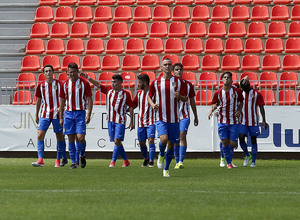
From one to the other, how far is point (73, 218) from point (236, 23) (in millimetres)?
17318

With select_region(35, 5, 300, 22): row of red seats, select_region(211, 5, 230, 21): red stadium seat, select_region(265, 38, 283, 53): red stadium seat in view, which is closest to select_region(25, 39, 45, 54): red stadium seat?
select_region(35, 5, 300, 22): row of red seats

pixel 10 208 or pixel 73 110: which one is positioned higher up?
pixel 73 110

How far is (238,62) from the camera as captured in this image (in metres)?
21.3

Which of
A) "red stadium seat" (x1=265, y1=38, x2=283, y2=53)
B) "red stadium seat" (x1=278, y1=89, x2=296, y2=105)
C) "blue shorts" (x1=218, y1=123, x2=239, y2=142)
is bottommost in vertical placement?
"blue shorts" (x1=218, y1=123, x2=239, y2=142)

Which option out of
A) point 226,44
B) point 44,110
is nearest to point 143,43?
point 226,44

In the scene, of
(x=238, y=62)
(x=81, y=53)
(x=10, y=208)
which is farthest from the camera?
(x=81, y=53)

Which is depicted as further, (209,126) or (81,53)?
(81,53)

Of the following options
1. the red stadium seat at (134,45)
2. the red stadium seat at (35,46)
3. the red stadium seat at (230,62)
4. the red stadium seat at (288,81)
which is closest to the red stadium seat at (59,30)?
the red stadium seat at (35,46)

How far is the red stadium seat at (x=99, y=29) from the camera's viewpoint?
2322cm

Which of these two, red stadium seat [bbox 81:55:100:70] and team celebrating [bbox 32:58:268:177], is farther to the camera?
red stadium seat [bbox 81:55:100:70]

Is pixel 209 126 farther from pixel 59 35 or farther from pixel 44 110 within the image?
pixel 59 35

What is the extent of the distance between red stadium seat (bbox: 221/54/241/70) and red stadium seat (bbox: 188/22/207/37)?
1514 millimetres

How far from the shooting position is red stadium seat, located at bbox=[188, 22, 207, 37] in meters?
22.5

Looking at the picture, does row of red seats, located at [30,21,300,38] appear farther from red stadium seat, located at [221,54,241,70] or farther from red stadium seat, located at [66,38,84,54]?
red stadium seat, located at [221,54,241,70]
